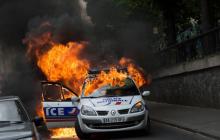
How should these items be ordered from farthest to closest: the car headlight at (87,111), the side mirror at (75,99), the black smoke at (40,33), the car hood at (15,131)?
1. the black smoke at (40,33)
2. the side mirror at (75,99)
3. the car headlight at (87,111)
4. the car hood at (15,131)

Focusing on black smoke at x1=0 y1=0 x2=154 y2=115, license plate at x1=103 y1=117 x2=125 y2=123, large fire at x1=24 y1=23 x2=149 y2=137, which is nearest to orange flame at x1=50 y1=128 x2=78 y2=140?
large fire at x1=24 y1=23 x2=149 y2=137

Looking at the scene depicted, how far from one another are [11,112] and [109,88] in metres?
6.46

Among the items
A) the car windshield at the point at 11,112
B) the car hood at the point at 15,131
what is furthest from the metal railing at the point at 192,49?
the car hood at the point at 15,131

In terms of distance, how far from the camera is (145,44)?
2400cm

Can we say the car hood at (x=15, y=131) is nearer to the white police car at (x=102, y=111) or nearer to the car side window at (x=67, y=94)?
the white police car at (x=102, y=111)

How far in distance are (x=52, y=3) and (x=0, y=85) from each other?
4.40 meters

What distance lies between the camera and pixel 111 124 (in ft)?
45.6

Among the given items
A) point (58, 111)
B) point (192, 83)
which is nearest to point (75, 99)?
point (58, 111)

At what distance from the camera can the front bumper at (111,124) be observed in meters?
13.9

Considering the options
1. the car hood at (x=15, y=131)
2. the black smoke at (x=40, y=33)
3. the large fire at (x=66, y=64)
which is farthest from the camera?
the black smoke at (x=40, y=33)

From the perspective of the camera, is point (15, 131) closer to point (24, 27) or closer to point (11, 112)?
point (11, 112)

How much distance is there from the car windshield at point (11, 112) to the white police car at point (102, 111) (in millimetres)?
4466

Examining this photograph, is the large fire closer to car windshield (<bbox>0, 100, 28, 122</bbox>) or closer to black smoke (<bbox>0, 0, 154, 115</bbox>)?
black smoke (<bbox>0, 0, 154, 115</bbox>)

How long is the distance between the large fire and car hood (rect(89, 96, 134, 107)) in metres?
1.23
